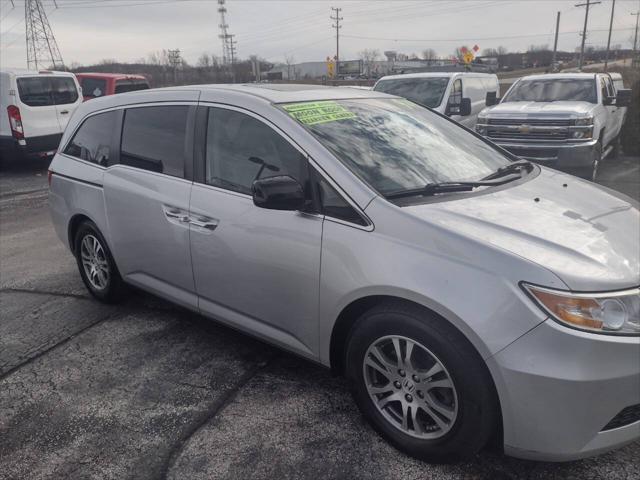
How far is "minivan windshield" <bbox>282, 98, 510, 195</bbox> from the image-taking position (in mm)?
2768

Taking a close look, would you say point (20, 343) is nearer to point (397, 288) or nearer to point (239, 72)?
point (397, 288)

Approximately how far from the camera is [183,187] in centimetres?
335

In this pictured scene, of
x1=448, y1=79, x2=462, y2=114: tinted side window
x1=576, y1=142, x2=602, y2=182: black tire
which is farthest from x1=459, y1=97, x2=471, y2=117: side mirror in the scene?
x1=576, y1=142, x2=602, y2=182: black tire

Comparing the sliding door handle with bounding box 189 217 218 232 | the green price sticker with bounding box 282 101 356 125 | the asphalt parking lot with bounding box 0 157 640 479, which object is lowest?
the asphalt parking lot with bounding box 0 157 640 479

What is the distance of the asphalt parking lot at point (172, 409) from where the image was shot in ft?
8.26

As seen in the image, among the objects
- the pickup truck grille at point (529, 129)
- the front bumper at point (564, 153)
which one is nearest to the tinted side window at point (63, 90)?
the pickup truck grille at point (529, 129)

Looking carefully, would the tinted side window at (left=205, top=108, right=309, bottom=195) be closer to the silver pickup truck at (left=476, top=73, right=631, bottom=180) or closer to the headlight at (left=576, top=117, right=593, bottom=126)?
the silver pickup truck at (left=476, top=73, right=631, bottom=180)

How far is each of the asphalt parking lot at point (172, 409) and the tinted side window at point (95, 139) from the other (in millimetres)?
1211

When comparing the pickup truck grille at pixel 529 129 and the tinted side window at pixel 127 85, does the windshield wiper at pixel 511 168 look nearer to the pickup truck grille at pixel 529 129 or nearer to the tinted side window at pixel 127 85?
the pickup truck grille at pixel 529 129

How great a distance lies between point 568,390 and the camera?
202cm

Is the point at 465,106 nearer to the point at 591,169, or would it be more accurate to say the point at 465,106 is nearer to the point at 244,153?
the point at 591,169

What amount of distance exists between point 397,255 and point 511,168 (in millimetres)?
1393

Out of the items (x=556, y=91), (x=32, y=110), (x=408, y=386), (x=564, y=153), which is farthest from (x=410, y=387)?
(x=32, y=110)

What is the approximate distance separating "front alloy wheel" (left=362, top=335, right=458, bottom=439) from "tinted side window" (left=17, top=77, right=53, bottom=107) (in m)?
11.3
